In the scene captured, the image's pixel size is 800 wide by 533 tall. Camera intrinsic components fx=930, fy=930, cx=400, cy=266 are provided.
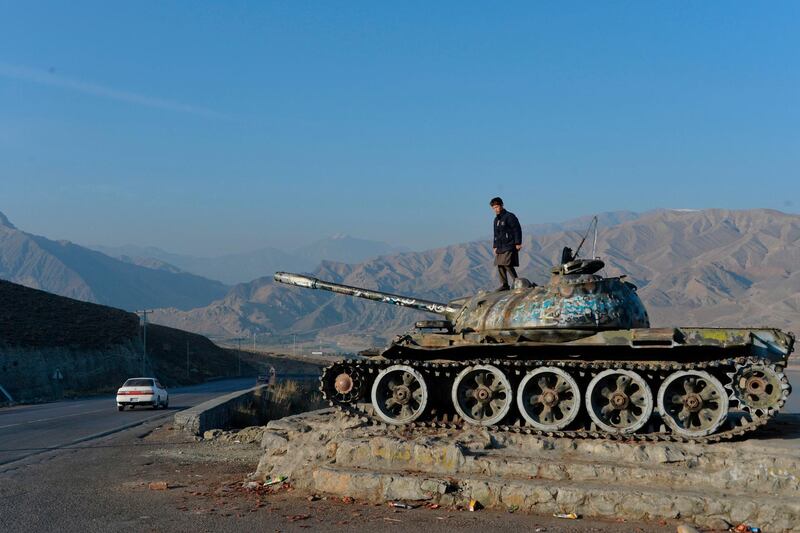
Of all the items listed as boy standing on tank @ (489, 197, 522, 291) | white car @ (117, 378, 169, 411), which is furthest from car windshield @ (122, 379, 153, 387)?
boy standing on tank @ (489, 197, 522, 291)

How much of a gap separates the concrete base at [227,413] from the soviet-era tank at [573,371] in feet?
26.4

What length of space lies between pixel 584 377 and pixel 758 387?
2.58 metres

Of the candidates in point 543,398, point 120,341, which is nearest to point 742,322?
point 120,341

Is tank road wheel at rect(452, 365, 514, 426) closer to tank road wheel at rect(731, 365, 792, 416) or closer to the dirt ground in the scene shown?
the dirt ground

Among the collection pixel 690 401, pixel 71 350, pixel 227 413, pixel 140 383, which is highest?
pixel 71 350

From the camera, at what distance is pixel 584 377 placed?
47.5 ft

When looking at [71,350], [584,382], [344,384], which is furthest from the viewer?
[71,350]

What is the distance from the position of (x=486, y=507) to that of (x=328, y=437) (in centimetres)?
352

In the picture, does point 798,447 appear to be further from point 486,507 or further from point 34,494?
point 34,494

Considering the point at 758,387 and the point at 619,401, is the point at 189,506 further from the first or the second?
the point at 758,387

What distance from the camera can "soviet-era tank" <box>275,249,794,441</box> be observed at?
13.5 metres

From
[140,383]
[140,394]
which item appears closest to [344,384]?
[140,394]

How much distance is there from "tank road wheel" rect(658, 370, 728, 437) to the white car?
2403 cm

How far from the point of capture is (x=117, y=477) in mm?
15680
